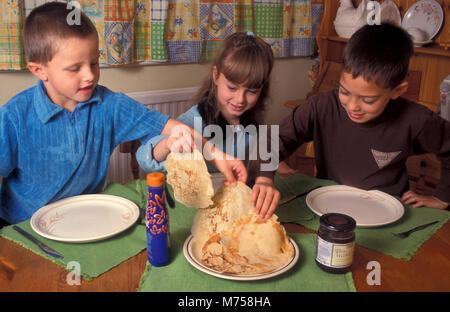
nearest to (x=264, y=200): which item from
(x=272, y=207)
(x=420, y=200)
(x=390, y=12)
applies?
(x=272, y=207)

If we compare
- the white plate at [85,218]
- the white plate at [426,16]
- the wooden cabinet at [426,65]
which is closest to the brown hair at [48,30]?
the white plate at [85,218]

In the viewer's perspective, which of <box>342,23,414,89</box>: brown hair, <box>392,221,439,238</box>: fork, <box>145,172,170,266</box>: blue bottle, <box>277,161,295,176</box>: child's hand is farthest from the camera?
<box>277,161,295,176</box>: child's hand

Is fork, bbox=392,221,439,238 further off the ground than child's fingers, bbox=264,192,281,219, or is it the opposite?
child's fingers, bbox=264,192,281,219

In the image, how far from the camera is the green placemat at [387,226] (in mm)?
1018

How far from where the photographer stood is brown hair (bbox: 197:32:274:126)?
1.65 meters

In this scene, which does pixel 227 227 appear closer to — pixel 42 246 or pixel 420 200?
pixel 42 246

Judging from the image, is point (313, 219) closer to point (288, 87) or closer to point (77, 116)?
point (77, 116)

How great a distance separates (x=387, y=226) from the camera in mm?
1117

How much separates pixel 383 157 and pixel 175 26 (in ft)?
4.72

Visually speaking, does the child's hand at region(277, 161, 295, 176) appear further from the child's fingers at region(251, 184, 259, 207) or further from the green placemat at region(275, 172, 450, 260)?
the child's fingers at region(251, 184, 259, 207)

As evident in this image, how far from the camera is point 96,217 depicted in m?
1.10

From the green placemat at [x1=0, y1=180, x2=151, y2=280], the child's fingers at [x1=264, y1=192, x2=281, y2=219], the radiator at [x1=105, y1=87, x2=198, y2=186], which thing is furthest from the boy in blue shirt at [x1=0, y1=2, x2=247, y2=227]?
the radiator at [x1=105, y1=87, x2=198, y2=186]

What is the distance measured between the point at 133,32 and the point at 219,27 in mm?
547

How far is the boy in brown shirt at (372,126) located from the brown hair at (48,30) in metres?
0.67
